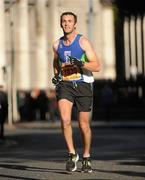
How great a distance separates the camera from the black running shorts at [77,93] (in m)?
11.9

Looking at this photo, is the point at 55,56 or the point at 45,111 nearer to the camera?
the point at 55,56

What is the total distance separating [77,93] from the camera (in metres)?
11.9

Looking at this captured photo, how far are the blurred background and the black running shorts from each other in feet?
46.2

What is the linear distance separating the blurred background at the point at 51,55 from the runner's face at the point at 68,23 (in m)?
14.2

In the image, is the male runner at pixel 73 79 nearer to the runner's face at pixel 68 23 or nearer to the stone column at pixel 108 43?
the runner's face at pixel 68 23

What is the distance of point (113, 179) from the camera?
36.5ft

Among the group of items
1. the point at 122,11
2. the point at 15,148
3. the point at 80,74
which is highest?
the point at 122,11

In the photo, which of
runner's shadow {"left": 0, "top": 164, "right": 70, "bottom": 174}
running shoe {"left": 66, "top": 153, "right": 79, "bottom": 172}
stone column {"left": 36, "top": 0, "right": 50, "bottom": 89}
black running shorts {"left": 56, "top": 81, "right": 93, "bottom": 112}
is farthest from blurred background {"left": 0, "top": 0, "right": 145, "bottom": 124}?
running shoe {"left": 66, "top": 153, "right": 79, "bottom": 172}

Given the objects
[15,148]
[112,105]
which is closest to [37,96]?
[112,105]

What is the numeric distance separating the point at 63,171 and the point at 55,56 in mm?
1460

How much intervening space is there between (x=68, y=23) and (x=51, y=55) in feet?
172

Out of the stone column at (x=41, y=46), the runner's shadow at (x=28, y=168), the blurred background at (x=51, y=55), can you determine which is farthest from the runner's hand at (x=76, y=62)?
the stone column at (x=41, y=46)

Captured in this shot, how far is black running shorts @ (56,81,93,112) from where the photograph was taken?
1191 cm

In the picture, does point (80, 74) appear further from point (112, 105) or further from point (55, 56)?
point (112, 105)
